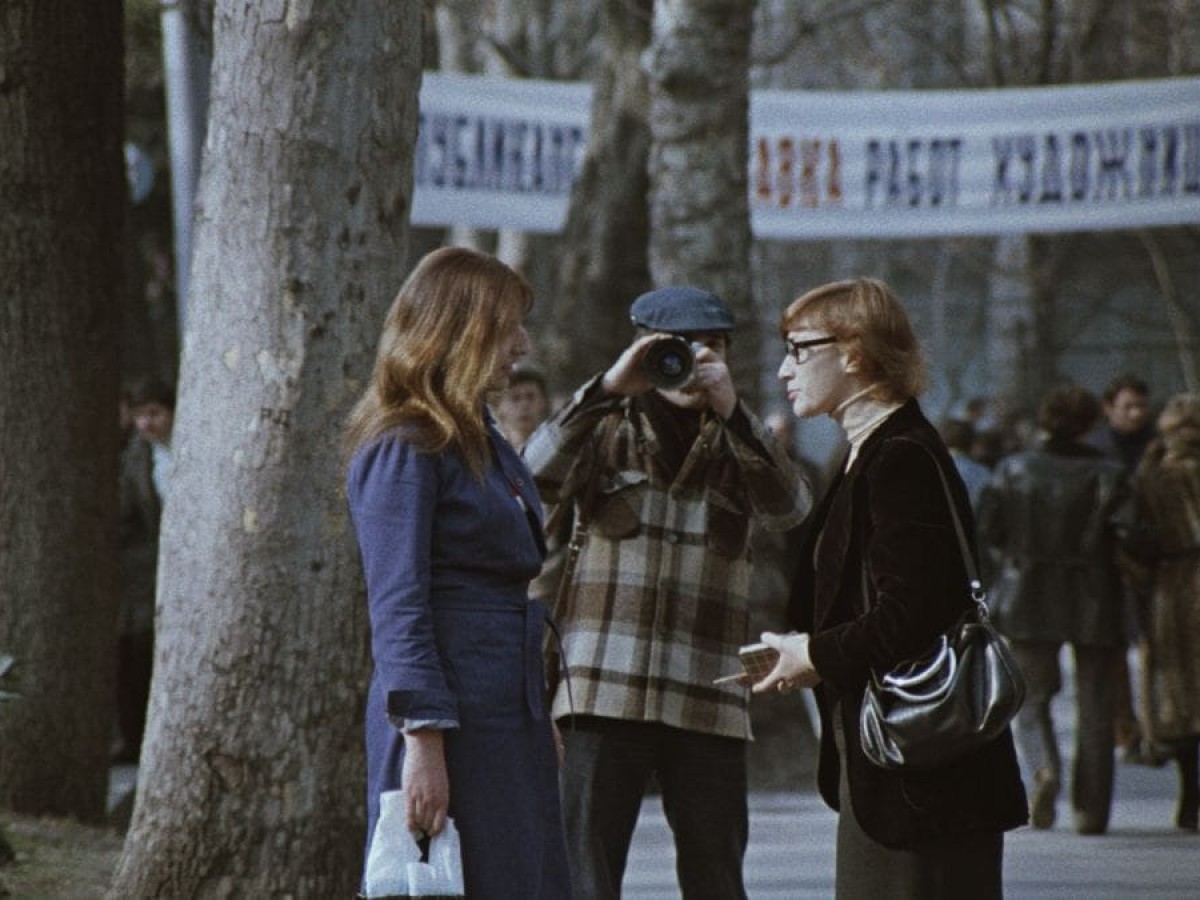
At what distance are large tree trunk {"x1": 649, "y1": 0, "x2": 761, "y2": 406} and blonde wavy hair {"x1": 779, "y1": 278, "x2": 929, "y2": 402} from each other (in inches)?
278

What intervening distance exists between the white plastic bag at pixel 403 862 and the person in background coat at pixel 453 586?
3 centimetres

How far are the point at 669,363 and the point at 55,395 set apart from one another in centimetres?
354

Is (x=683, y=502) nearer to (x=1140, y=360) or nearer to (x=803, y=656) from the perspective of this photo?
(x=803, y=656)

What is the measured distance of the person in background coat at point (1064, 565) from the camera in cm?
1072

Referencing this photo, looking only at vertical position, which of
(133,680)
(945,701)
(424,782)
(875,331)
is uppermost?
(875,331)

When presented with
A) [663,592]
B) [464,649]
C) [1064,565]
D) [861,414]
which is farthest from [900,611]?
[1064,565]

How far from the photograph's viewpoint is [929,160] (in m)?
14.3

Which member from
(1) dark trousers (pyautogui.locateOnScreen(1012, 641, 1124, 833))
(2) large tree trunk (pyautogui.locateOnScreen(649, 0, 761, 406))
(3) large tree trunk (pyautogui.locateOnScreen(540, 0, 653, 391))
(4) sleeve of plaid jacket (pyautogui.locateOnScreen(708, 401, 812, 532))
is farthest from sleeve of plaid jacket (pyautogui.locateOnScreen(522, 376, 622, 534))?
(3) large tree trunk (pyautogui.locateOnScreen(540, 0, 653, 391))

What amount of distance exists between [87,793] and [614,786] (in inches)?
136

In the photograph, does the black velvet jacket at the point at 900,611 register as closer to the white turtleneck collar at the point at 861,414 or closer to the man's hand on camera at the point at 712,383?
the white turtleneck collar at the point at 861,414

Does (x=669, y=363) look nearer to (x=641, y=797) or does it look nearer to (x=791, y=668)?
(x=641, y=797)

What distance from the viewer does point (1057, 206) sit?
14.2 meters

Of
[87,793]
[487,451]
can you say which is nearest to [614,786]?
[487,451]

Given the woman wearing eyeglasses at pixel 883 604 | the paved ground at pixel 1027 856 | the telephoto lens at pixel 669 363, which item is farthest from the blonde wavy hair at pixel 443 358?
the paved ground at pixel 1027 856
